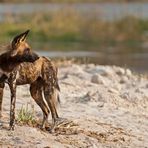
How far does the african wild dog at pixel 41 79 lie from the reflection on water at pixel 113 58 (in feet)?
39.4

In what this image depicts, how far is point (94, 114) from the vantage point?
10.9m

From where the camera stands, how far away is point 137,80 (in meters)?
15.5

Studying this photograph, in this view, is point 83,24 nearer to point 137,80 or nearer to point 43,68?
point 137,80

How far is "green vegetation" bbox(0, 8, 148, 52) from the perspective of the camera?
31594 mm

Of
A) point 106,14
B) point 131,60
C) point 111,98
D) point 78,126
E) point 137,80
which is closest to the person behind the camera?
point 78,126

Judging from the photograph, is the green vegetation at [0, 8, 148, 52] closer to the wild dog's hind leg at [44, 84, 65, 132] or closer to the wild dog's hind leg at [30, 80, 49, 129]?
the wild dog's hind leg at [30, 80, 49, 129]

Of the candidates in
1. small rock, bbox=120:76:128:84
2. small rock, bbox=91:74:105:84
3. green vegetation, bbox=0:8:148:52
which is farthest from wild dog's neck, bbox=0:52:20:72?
green vegetation, bbox=0:8:148:52

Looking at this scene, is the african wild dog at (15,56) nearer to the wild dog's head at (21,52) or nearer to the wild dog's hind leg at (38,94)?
the wild dog's head at (21,52)

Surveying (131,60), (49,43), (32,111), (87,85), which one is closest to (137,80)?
(87,85)

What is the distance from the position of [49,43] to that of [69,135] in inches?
899

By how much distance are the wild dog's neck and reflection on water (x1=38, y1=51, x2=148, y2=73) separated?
41.6 feet

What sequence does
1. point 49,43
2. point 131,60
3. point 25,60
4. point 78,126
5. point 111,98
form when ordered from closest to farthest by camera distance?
1. point 25,60
2. point 78,126
3. point 111,98
4. point 131,60
5. point 49,43

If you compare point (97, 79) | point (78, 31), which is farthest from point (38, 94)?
point (78, 31)

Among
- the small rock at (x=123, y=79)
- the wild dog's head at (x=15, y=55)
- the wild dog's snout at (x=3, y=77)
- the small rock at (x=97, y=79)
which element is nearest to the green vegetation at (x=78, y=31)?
the small rock at (x=123, y=79)
